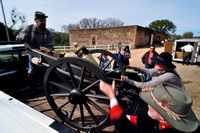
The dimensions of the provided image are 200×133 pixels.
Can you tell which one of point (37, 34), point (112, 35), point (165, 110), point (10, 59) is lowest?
point (165, 110)

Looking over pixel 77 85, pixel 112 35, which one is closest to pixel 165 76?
pixel 77 85

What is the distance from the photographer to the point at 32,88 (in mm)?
2537

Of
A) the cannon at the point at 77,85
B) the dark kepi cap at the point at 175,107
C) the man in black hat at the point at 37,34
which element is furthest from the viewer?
the man in black hat at the point at 37,34

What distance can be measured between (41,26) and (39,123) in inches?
81.9

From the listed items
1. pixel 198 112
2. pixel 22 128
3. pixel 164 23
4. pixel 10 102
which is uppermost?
pixel 164 23

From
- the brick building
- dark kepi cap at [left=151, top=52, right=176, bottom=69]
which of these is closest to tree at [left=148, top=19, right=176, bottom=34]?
the brick building

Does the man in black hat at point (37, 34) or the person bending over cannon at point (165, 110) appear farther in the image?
the man in black hat at point (37, 34)

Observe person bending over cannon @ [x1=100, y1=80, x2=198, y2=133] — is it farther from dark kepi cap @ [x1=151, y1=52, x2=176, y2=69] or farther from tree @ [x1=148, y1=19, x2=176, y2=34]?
tree @ [x1=148, y1=19, x2=176, y2=34]

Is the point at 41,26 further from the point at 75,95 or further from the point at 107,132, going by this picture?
the point at 107,132

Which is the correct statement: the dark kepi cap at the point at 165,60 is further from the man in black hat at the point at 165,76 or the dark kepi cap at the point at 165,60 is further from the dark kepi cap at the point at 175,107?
the dark kepi cap at the point at 175,107

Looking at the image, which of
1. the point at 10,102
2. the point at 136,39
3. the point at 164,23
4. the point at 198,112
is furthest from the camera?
the point at 164,23

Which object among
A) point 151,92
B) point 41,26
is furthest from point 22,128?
point 41,26

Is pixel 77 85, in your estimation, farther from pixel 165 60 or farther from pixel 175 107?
pixel 165 60

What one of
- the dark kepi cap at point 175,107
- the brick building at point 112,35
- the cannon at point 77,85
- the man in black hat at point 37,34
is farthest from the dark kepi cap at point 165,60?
the brick building at point 112,35
